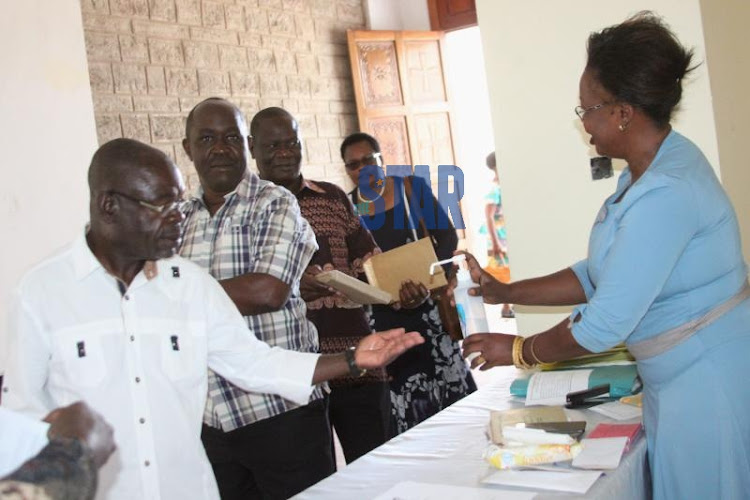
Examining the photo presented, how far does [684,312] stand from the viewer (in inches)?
76.6

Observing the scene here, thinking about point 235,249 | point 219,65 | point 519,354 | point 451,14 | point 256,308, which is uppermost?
point 451,14

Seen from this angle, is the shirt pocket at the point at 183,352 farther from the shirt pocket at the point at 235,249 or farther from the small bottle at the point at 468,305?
the small bottle at the point at 468,305

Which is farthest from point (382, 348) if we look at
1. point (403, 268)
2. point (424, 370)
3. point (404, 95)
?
point (404, 95)

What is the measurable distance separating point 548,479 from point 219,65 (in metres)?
5.34

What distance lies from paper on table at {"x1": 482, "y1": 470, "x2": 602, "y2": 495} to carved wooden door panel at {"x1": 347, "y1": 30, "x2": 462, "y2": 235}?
19.7ft

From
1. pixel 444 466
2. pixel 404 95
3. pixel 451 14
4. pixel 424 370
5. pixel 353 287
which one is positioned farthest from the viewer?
pixel 451 14

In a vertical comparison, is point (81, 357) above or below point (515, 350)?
above

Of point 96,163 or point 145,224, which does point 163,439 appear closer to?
point 145,224

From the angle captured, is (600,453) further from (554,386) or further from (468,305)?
(468,305)

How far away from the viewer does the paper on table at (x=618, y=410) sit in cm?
222

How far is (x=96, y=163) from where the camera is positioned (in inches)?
75.8

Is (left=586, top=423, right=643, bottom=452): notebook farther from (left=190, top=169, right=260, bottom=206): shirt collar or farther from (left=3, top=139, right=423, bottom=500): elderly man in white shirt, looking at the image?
(left=190, top=169, right=260, bottom=206): shirt collar

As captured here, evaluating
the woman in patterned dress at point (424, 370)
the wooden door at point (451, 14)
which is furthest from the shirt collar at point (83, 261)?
the wooden door at point (451, 14)

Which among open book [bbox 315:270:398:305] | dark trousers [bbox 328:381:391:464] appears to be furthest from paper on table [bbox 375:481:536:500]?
dark trousers [bbox 328:381:391:464]
